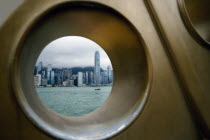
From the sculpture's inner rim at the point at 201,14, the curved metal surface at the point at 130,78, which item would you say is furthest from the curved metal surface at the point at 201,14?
the curved metal surface at the point at 130,78

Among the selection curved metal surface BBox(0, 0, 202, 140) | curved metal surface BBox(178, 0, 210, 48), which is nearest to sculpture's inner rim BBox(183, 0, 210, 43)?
curved metal surface BBox(178, 0, 210, 48)

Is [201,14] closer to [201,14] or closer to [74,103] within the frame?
[201,14]

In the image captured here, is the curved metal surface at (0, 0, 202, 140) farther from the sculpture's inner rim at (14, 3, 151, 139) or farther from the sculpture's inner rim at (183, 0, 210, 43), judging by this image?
the sculpture's inner rim at (183, 0, 210, 43)

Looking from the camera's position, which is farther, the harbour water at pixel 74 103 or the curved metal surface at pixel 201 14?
the harbour water at pixel 74 103

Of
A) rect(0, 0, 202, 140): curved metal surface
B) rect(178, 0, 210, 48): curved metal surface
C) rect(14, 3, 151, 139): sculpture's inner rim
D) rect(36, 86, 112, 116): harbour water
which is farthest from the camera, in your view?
rect(36, 86, 112, 116): harbour water

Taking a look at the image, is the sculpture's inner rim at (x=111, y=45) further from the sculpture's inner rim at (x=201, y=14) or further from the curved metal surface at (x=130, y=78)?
the sculpture's inner rim at (x=201, y=14)

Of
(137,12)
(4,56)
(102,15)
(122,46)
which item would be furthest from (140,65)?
(4,56)

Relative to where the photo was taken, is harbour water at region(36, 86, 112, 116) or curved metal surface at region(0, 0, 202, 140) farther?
harbour water at region(36, 86, 112, 116)

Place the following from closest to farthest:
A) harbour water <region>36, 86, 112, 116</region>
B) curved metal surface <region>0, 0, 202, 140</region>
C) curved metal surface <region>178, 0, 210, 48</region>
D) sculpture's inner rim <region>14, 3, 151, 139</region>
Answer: curved metal surface <region>0, 0, 202, 140</region>
sculpture's inner rim <region>14, 3, 151, 139</region>
curved metal surface <region>178, 0, 210, 48</region>
harbour water <region>36, 86, 112, 116</region>
